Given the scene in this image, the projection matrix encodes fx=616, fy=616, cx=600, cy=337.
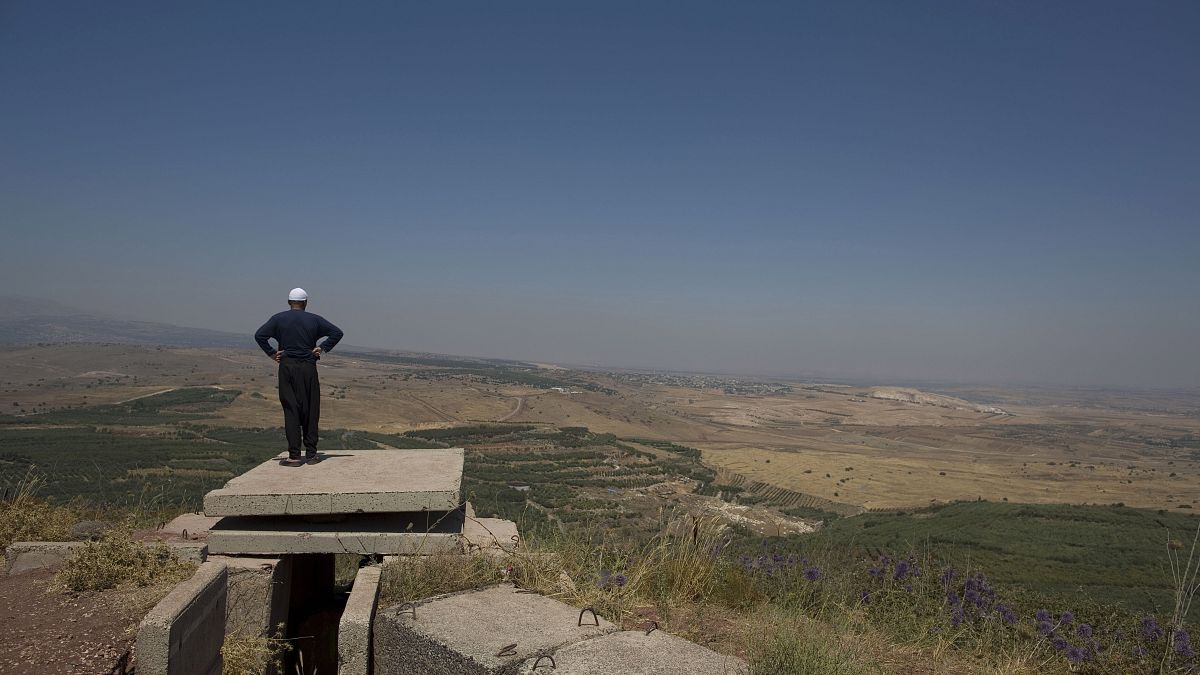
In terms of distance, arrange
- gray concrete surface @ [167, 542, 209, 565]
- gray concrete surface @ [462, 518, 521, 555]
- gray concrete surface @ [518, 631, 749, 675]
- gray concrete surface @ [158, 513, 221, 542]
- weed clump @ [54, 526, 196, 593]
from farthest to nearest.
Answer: gray concrete surface @ [158, 513, 221, 542] < gray concrete surface @ [462, 518, 521, 555] < gray concrete surface @ [167, 542, 209, 565] < weed clump @ [54, 526, 196, 593] < gray concrete surface @ [518, 631, 749, 675]

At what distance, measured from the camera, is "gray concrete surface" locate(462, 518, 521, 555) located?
4.70 meters

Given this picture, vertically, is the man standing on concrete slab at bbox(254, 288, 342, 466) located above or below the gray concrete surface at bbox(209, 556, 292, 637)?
above

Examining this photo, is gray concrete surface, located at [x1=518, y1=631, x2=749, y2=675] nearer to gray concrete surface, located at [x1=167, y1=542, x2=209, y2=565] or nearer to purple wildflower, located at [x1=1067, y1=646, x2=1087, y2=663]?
purple wildflower, located at [x1=1067, y1=646, x2=1087, y2=663]

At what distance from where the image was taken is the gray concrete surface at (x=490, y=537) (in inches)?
185

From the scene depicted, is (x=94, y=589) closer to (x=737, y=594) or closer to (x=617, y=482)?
(x=737, y=594)

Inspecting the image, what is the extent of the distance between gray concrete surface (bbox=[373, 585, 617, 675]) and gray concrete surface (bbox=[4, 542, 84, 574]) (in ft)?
9.34

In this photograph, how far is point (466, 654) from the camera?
2805mm

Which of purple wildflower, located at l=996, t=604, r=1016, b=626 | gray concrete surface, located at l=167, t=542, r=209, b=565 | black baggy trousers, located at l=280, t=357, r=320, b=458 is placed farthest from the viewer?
black baggy trousers, located at l=280, t=357, r=320, b=458

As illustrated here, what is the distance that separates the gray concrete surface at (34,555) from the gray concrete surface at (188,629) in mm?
1358

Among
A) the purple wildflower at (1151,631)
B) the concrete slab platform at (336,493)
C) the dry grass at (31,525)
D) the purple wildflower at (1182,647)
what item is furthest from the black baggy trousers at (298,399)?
the purple wildflower at (1151,631)

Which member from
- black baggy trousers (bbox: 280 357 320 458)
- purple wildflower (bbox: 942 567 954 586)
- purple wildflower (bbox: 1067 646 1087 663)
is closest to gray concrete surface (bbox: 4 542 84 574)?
black baggy trousers (bbox: 280 357 320 458)

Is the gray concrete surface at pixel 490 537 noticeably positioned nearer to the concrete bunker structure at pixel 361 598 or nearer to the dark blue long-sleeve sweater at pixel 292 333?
the concrete bunker structure at pixel 361 598

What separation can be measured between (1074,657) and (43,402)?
88.6m

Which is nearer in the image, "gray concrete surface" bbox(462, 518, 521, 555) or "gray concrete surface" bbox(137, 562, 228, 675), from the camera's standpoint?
"gray concrete surface" bbox(137, 562, 228, 675)
